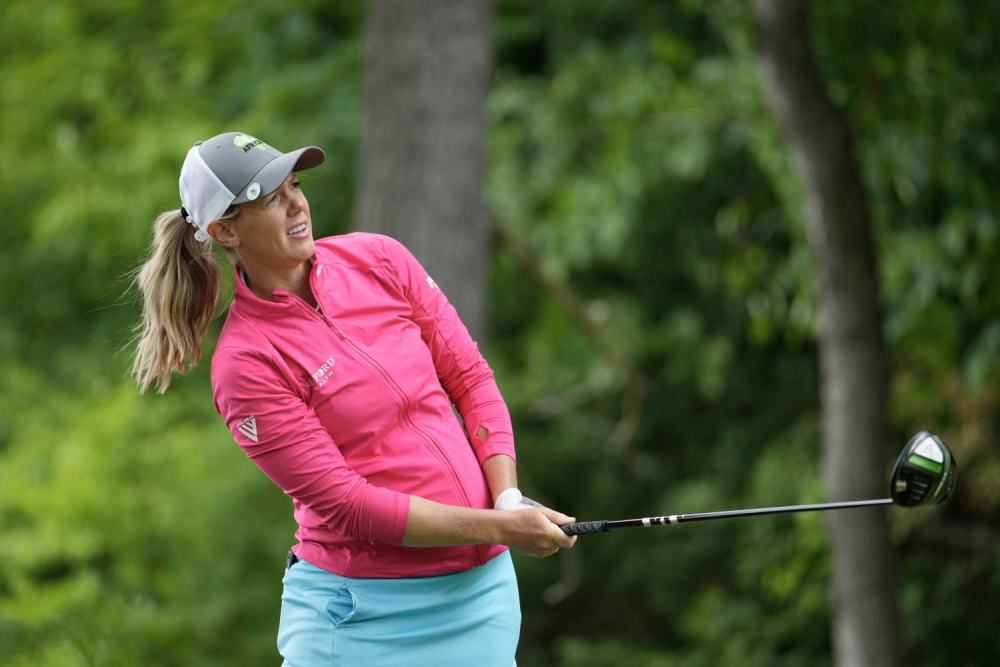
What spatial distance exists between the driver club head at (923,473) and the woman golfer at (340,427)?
2.43 ft

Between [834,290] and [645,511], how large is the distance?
168 inches

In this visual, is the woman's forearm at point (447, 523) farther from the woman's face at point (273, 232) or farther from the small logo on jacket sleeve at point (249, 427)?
the woman's face at point (273, 232)

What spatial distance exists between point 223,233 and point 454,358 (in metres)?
0.54

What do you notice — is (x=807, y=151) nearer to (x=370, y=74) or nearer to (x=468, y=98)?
(x=468, y=98)

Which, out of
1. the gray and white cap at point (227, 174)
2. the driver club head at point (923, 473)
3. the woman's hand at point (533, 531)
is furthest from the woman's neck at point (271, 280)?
the driver club head at point (923, 473)

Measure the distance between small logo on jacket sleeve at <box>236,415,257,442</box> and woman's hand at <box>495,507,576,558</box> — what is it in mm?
461

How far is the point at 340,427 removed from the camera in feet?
6.97

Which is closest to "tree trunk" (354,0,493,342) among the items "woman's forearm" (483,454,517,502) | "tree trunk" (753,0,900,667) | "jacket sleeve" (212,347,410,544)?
"tree trunk" (753,0,900,667)

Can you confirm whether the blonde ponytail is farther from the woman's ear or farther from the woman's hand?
the woman's hand

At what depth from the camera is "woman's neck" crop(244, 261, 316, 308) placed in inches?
85.2

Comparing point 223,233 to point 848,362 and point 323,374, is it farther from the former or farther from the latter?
point 848,362

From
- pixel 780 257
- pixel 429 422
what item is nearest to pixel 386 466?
pixel 429 422

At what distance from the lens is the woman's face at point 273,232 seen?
6.93 feet

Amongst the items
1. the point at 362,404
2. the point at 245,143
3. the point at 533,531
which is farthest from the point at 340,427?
the point at 245,143
